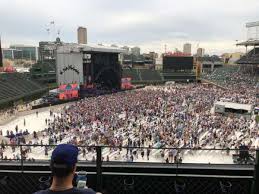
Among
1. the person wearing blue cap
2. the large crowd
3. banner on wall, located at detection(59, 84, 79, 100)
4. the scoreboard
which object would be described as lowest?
the large crowd

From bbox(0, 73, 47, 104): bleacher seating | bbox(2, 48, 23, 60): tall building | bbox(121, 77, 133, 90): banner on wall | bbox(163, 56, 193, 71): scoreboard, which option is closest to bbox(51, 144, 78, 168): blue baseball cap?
bbox(0, 73, 47, 104): bleacher seating

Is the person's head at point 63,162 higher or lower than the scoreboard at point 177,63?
lower

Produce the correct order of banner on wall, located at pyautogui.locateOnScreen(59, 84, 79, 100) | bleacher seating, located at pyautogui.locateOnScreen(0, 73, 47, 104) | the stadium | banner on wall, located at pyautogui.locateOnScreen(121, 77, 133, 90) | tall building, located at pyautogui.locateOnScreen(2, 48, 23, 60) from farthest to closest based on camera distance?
A: tall building, located at pyautogui.locateOnScreen(2, 48, 23, 60) → banner on wall, located at pyautogui.locateOnScreen(121, 77, 133, 90) → banner on wall, located at pyautogui.locateOnScreen(59, 84, 79, 100) → bleacher seating, located at pyautogui.locateOnScreen(0, 73, 47, 104) → the stadium

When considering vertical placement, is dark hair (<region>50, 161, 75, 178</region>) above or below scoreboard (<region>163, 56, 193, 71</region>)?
below

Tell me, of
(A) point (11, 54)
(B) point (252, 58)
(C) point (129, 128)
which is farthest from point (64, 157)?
(A) point (11, 54)

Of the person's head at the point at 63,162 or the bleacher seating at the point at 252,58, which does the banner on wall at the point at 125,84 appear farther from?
the person's head at the point at 63,162

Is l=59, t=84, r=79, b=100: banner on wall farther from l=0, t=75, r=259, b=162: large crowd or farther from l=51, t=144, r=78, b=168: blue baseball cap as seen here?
l=51, t=144, r=78, b=168: blue baseball cap

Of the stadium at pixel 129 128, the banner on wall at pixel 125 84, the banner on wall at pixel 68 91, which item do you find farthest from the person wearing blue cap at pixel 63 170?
the banner on wall at pixel 125 84
